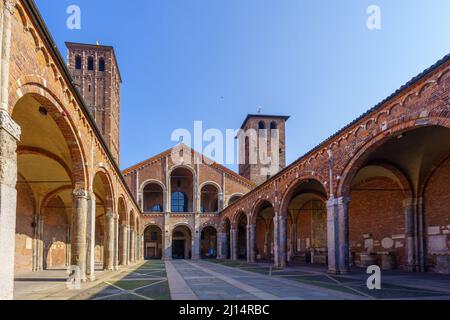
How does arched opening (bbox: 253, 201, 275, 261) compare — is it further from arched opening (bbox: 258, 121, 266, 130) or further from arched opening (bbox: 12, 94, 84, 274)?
arched opening (bbox: 12, 94, 84, 274)

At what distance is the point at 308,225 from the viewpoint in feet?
Result: 100

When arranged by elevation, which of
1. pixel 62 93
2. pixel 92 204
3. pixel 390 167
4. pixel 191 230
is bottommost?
pixel 191 230

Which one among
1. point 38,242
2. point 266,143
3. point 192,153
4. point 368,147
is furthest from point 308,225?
point 266,143

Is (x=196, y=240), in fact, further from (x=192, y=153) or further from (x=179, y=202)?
(x=192, y=153)

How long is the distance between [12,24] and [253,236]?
23888 millimetres

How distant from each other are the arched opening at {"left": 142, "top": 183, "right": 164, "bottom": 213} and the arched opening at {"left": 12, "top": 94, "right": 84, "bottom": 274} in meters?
18.0

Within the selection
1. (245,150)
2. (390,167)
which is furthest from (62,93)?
(245,150)

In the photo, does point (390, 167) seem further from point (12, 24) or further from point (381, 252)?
point (12, 24)

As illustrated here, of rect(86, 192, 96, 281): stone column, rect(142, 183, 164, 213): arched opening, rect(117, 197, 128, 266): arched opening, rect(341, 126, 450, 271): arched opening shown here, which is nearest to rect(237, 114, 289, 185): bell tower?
rect(142, 183, 164, 213): arched opening

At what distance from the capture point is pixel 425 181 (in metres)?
17.3

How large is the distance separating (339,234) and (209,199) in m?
31.4
